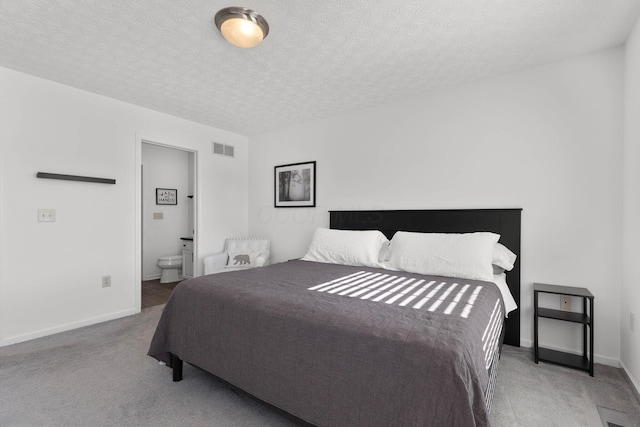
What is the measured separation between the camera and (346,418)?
49.3 inches

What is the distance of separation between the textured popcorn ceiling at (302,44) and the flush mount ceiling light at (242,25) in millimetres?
46

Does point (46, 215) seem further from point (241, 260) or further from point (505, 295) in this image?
point (505, 295)

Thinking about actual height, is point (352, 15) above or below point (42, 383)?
above

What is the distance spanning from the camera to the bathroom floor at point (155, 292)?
12.7 ft

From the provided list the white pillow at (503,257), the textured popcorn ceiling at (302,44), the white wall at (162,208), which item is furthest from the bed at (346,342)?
the white wall at (162,208)

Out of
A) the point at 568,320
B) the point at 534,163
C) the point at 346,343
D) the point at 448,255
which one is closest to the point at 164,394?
the point at 346,343

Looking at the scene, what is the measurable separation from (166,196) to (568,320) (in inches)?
229

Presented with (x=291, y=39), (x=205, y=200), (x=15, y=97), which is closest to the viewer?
(x=291, y=39)

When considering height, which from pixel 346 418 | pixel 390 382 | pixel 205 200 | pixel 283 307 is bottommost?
pixel 346 418

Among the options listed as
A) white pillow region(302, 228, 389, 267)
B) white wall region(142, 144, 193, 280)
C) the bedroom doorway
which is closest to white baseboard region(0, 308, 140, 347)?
the bedroom doorway

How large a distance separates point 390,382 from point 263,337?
71cm

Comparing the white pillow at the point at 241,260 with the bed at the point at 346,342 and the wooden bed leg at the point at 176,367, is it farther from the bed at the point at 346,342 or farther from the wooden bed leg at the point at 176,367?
the wooden bed leg at the point at 176,367

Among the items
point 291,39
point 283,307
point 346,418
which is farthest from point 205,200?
point 346,418

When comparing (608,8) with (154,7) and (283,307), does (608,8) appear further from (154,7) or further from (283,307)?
(154,7)
